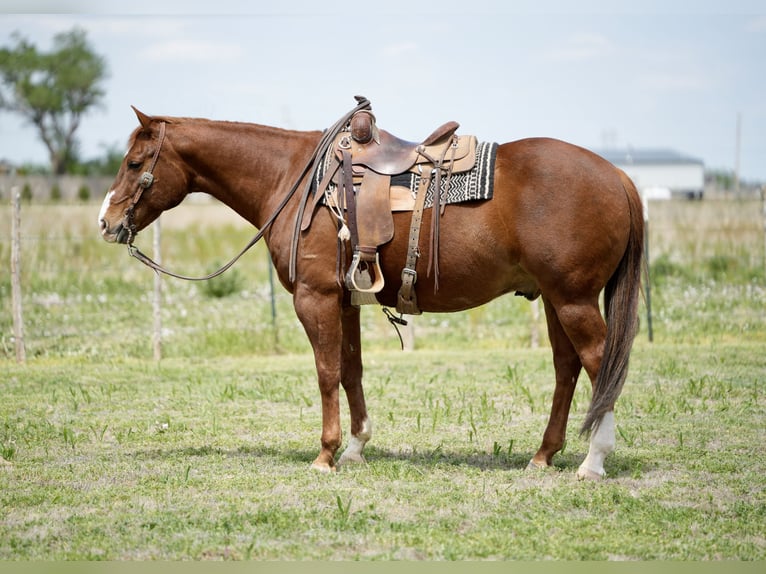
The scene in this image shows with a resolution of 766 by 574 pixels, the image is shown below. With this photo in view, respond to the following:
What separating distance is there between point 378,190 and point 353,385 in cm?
142

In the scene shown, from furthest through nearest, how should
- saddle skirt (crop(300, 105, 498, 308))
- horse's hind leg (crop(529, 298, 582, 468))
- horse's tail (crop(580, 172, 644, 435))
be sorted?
horse's hind leg (crop(529, 298, 582, 468)) → saddle skirt (crop(300, 105, 498, 308)) → horse's tail (crop(580, 172, 644, 435))

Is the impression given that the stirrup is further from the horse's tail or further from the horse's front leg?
the horse's tail

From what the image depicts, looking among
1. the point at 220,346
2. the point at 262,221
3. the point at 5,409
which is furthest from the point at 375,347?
the point at 262,221

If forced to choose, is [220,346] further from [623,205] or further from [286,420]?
[623,205]

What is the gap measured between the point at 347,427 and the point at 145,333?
245 inches

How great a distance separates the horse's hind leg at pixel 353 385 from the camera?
6125 mm

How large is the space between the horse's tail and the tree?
173 feet

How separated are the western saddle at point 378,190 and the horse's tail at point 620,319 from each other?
111 cm

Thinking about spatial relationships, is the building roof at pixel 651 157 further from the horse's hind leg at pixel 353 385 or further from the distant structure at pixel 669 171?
the horse's hind leg at pixel 353 385

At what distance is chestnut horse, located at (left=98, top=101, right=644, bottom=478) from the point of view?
5418 millimetres

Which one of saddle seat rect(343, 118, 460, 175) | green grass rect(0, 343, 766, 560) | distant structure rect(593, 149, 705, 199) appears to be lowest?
green grass rect(0, 343, 766, 560)

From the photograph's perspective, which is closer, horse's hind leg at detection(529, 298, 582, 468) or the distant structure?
horse's hind leg at detection(529, 298, 582, 468)

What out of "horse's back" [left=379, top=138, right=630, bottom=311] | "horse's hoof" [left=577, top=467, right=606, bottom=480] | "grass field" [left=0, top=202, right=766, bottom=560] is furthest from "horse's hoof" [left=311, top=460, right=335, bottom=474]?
"horse's hoof" [left=577, top=467, right=606, bottom=480]

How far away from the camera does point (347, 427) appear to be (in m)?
7.35
